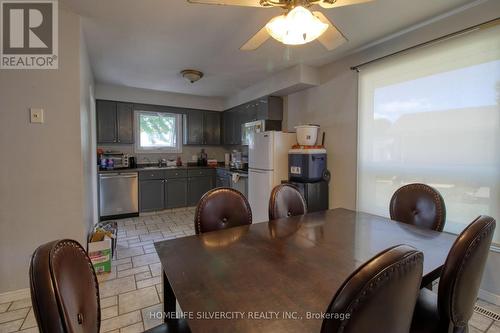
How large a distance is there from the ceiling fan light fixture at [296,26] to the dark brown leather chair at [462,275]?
123 centimetres

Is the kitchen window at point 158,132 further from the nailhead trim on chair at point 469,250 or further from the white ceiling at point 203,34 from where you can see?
the nailhead trim on chair at point 469,250

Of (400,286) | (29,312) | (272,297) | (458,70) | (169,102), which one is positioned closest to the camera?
(400,286)

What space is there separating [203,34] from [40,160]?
1.88 metres

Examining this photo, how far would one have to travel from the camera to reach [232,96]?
17.5 ft

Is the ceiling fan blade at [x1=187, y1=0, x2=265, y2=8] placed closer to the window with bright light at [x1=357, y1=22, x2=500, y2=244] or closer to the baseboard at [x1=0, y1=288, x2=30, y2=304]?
the window with bright light at [x1=357, y1=22, x2=500, y2=244]

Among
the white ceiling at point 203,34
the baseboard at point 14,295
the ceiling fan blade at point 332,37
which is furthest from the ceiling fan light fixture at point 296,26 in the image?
the baseboard at point 14,295

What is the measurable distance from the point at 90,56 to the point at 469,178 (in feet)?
14.0

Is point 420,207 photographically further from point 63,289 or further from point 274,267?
point 63,289

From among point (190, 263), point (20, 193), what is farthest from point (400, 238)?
point (20, 193)

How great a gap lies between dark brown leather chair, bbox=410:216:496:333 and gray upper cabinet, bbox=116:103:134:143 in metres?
4.97

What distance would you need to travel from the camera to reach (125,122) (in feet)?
15.4

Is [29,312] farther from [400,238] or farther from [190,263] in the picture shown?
[400,238]

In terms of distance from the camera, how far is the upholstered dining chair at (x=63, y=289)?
22.2 inches

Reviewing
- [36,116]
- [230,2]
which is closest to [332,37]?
[230,2]
